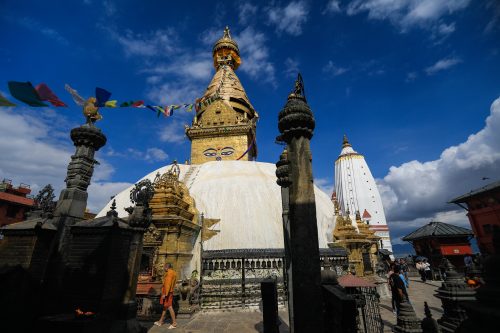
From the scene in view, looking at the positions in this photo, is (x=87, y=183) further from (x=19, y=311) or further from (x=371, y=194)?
(x=371, y=194)

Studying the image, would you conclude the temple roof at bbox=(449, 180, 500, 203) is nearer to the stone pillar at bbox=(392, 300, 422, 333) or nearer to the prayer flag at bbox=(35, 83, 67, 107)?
the stone pillar at bbox=(392, 300, 422, 333)

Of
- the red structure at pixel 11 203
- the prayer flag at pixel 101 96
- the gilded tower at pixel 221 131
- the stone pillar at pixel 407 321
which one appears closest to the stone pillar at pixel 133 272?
the prayer flag at pixel 101 96

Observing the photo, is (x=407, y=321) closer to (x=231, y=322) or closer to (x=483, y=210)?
(x=231, y=322)

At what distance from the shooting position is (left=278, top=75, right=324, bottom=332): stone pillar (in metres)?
3.21

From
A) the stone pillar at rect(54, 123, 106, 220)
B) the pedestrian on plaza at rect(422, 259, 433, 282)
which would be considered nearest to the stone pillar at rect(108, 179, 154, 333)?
the stone pillar at rect(54, 123, 106, 220)

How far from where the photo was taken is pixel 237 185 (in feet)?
52.9

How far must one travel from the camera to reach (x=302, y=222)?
3.52 metres

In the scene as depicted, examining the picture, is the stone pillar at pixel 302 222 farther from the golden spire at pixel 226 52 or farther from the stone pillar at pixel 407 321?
the golden spire at pixel 226 52

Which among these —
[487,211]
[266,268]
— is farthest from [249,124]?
[487,211]

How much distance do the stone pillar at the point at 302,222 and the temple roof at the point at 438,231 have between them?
98.7ft

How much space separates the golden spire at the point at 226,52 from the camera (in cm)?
3888

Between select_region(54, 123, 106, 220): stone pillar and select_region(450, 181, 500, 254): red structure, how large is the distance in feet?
110

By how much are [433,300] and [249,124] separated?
65.4 ft

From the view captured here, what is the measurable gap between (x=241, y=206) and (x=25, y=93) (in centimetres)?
1069
